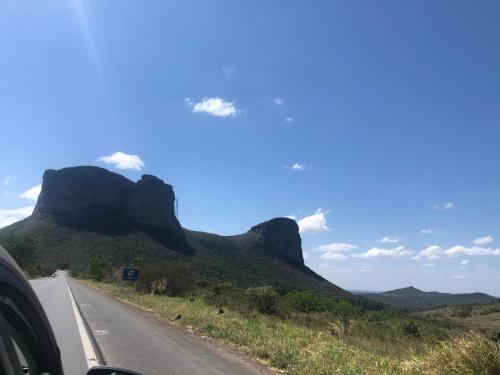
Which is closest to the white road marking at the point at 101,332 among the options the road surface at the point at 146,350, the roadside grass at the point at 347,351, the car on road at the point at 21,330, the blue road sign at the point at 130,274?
the road surface at the point at 146,350

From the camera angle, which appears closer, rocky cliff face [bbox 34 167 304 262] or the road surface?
the road surface

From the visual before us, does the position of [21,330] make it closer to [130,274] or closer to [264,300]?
[264,300]

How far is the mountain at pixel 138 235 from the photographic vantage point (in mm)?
113312

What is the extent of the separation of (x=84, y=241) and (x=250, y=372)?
393ft

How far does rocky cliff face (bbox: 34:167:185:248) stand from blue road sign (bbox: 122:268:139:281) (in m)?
92.6

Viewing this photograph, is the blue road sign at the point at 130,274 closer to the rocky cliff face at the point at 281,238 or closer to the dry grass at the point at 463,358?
the dry grass at the point at 463,358

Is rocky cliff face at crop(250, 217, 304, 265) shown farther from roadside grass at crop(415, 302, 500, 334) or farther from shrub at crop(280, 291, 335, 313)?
shrub at crop(280, 291, 335, 313)

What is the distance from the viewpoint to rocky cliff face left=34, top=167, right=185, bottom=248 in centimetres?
14112

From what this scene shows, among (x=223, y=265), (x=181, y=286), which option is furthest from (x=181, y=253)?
(x=181, y=286)

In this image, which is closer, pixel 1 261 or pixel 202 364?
pixel 1 261

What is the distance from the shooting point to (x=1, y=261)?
6.32ft

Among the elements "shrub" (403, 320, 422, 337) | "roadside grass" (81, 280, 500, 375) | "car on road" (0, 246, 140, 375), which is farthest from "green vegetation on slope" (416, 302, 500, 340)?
"car on road" (0, 246, 140, 375)

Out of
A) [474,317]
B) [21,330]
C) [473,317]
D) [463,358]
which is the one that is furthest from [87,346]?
[473,317]

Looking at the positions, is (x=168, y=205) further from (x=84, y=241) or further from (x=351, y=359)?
(x=351, y=359)
